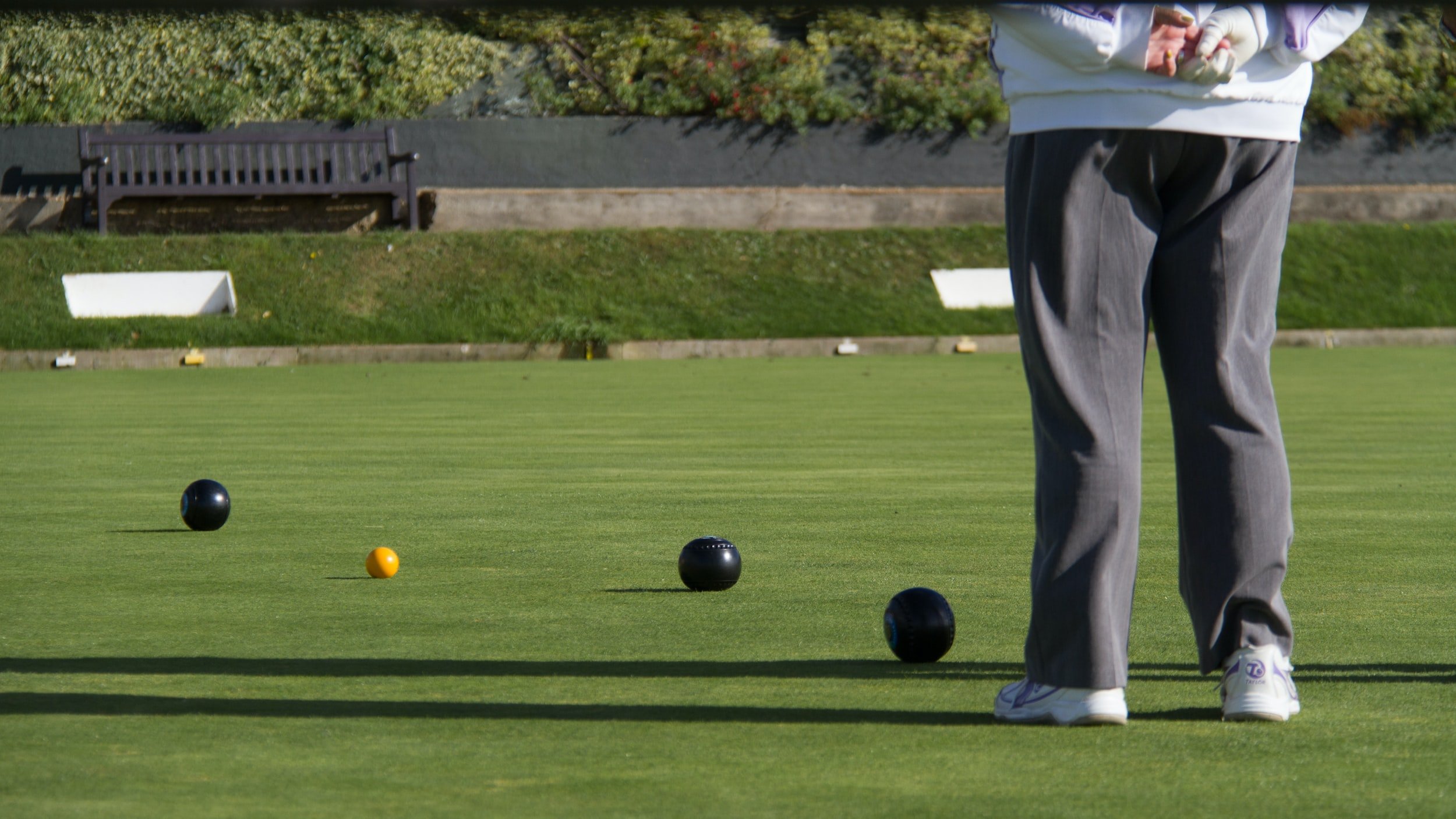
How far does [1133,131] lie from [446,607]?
2153 mm

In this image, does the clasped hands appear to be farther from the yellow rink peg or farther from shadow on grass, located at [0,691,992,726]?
the yellow rink peg

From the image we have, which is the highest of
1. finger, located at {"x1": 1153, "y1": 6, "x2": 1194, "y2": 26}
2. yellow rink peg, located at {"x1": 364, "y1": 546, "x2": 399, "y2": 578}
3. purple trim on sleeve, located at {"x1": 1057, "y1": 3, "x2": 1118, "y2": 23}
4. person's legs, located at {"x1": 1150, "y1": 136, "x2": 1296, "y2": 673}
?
purple trim on sleeve, located at {"x1": 1057, "y1": 3, "x2": 1118, "y2": 23}

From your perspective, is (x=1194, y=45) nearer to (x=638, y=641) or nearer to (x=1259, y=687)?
(x=1259, y=687)

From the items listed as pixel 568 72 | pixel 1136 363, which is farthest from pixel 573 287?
pixel 1136 363

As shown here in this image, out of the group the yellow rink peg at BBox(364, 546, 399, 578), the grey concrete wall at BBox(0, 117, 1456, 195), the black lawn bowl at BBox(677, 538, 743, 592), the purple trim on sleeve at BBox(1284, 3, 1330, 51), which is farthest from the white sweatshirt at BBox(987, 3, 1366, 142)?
the grey concrete wall at BBox(0, 117, 1456, 195)

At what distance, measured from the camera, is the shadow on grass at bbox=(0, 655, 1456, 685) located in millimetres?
3457

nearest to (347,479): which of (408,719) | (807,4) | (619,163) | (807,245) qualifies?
(408,719)

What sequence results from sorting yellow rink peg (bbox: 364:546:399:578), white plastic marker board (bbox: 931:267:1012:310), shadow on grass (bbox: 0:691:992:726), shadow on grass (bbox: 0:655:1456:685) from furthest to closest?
white plastic marker board (bbox: 931:267:1012:310) → yellow rink peg (bbox: 364:546:399:578) → shadow on grass (bbox: 0:655:1456:685) → shadow on grass (bbox: 0:691:992:726)

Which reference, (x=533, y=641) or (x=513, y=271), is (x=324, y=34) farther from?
(x=533, y=641)

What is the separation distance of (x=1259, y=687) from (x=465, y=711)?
135cm

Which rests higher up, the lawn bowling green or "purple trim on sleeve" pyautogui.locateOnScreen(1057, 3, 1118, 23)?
"purple trim on sleeve" pyautogui.locateOnScreen(1057, 3, 1118, 23)

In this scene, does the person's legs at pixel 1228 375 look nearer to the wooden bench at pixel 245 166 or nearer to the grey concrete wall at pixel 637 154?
the wooden bench at pixel 245 166

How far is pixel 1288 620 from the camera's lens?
3.12 m

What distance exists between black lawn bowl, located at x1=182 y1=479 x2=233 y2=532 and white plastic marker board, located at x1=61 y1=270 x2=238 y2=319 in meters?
15.3
